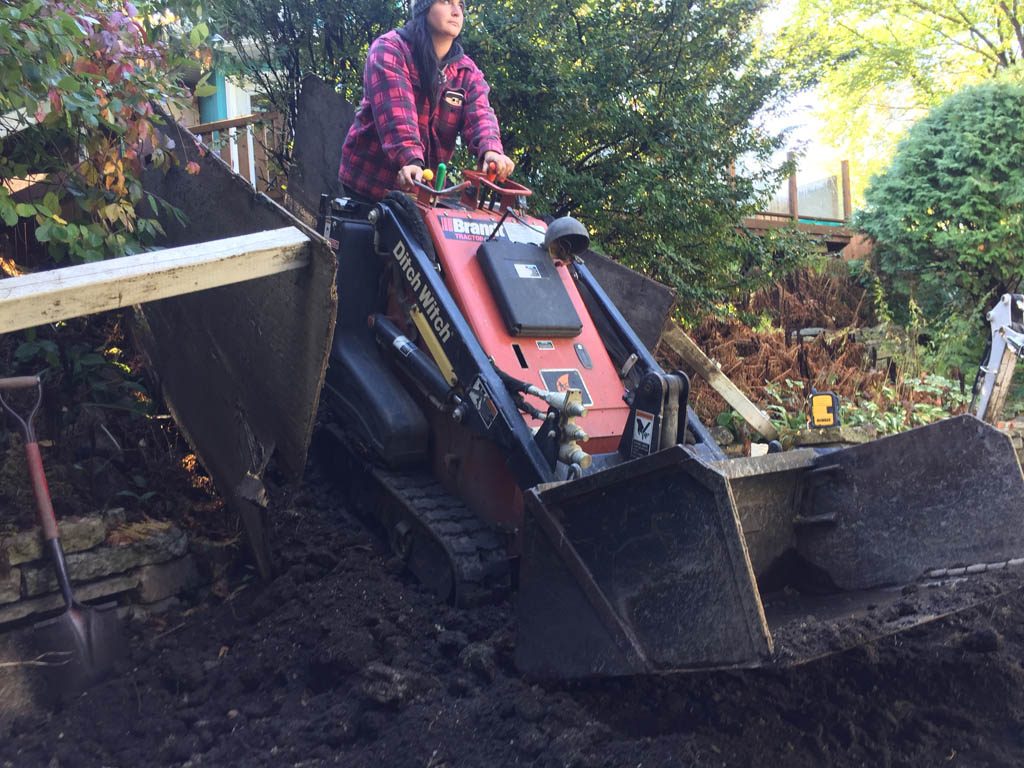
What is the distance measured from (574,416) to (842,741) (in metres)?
1.26

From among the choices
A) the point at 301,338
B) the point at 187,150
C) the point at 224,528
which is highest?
the point at 187,150

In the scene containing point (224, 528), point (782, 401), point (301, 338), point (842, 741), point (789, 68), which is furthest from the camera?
point (782, 401)

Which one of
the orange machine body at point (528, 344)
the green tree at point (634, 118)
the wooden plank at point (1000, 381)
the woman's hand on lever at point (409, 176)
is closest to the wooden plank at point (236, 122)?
the green tree at point (634, 118)

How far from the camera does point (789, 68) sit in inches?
290

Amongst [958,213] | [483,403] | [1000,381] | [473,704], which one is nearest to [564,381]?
[483,403]

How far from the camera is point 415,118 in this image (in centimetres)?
417

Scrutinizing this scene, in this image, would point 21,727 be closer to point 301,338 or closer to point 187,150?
point 301,338

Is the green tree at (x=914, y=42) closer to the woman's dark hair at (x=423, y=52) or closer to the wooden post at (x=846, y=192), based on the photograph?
the wooden post at (x=846, y=192)

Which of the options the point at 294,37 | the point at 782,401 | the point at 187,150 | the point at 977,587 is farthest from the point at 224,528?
the point at 782,401

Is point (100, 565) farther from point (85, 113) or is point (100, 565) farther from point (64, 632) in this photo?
point (85, 113)

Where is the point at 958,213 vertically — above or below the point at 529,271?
above

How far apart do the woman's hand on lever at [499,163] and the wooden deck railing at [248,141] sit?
3.15 metres

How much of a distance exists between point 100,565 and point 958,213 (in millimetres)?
10725

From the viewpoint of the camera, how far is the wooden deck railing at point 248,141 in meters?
7.18
